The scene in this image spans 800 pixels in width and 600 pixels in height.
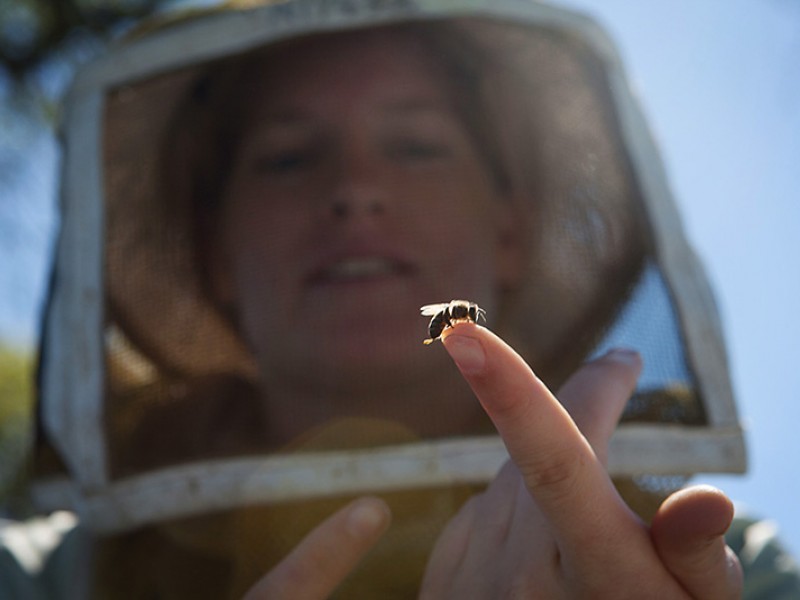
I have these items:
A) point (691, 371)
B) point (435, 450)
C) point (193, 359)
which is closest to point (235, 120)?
point (193, 359)

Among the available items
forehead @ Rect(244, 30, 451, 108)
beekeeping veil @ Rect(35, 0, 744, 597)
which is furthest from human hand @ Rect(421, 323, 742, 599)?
forehead @ Rect(244, 30, 451, 108)

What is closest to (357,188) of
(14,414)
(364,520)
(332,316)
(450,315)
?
Answer: (332,316)

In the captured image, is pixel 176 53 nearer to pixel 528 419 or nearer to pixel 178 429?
pixel 178 429

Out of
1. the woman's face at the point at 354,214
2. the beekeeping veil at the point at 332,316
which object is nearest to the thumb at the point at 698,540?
the beekeeping veil at the point at 332,316

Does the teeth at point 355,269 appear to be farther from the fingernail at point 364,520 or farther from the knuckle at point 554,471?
the knuckle at point 554,471

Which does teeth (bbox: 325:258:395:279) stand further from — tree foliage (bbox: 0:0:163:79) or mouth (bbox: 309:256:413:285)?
tree foliage (bbox: 0:0:163:79)
